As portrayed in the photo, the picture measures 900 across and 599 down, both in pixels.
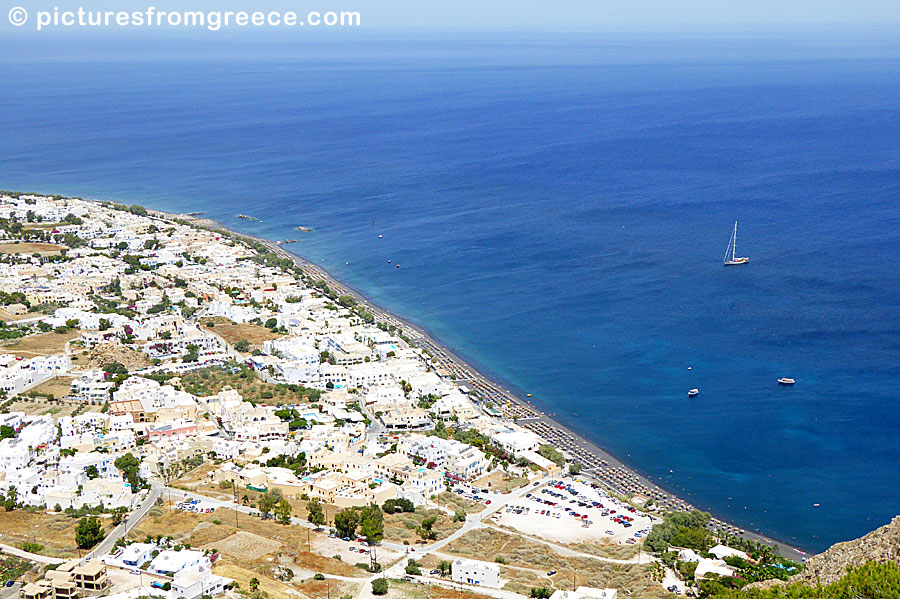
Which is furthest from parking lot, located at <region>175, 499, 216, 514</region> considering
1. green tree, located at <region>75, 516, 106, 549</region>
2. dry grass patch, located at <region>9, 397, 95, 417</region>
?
dry grass patch, located at <region>9, 397, 95, 417</region>

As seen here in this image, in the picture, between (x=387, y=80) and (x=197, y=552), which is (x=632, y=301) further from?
(x=387, y=80)

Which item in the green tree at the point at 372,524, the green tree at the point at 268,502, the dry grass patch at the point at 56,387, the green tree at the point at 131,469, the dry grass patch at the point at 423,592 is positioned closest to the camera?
the dry grass patch at the point at 423,592

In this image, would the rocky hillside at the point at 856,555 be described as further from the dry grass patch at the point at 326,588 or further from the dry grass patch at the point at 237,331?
the dry grass patch at the point at 237,331

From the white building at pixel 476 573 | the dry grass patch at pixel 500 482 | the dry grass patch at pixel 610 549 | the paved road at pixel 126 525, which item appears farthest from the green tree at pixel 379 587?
the dry grass patch at pixel 500 482

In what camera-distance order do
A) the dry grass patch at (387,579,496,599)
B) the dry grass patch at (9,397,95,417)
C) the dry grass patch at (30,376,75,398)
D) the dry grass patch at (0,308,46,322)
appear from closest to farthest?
the dry grass patch at (387,579,496,599) → the dry grass patch at (9,397,95,417) → the dry grass patch at (30,376,75,398) → the dry grass patch at (0,308,46,322)

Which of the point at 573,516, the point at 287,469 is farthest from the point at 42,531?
the point at 573,516

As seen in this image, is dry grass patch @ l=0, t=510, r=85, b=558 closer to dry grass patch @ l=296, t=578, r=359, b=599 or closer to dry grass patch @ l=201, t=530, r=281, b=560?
dry grass patch @ l=201, t=530, r=281, b=560
